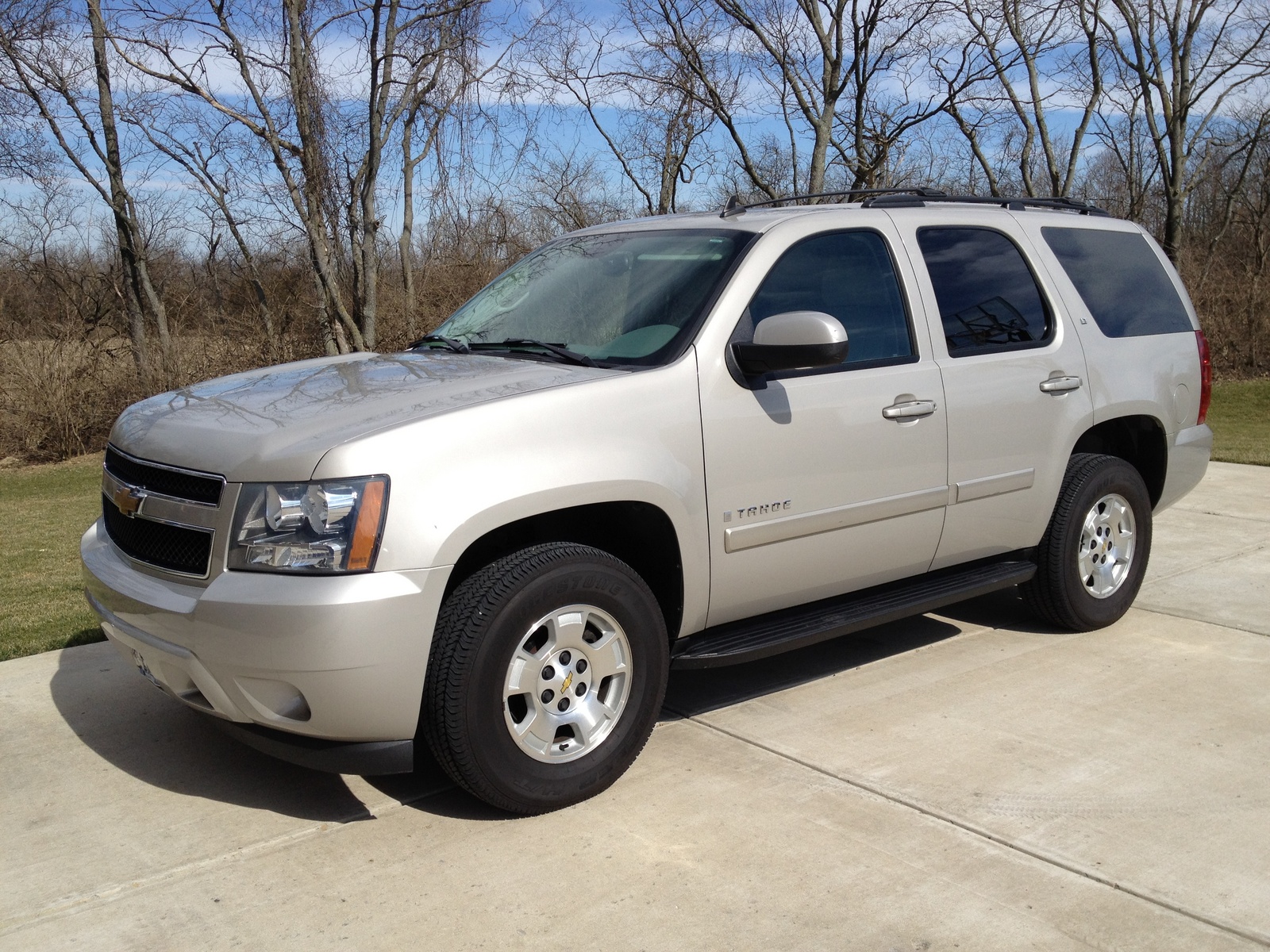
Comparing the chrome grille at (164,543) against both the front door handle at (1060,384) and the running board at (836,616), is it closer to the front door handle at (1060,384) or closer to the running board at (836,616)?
the running board at (836,616)

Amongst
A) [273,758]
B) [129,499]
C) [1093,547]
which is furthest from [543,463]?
[1093,547]

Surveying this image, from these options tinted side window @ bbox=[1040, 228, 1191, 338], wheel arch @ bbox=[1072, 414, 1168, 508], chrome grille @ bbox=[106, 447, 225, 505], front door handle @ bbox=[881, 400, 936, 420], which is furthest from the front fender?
wheel arch @ bbox=[1072, 414, 1168, 508]

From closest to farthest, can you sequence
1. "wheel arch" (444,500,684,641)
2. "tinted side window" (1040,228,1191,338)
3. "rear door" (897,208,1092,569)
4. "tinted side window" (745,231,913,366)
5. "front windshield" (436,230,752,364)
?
"wheel arch" (444,500,684,641) < "front windshield" (436,230,752,364) < "tinted side window" (745,231,913,366) < "rear door" (897,208,1092,569) < "tinted side window" (1040,228,1191,338)

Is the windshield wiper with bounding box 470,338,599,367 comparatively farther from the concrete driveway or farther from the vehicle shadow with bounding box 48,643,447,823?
the vehicle shadow with bounding box 48,643,447,823

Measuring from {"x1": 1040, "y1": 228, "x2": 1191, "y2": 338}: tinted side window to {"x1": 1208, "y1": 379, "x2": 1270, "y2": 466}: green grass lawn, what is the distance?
19.0 feet

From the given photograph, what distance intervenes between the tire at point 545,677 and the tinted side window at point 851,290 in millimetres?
1284

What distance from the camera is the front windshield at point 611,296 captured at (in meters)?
4.28

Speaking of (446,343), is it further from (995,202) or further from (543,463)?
(995,202)

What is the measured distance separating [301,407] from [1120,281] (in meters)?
4.01

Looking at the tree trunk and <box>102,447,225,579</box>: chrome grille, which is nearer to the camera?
<box>102,447,225,579</box>: chrome grille

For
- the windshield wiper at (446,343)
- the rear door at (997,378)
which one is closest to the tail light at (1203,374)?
the rear door at (997,378)

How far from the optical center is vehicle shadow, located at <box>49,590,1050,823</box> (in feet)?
13.1

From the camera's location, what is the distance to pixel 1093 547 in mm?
5656

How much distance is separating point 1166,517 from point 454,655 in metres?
6.64
